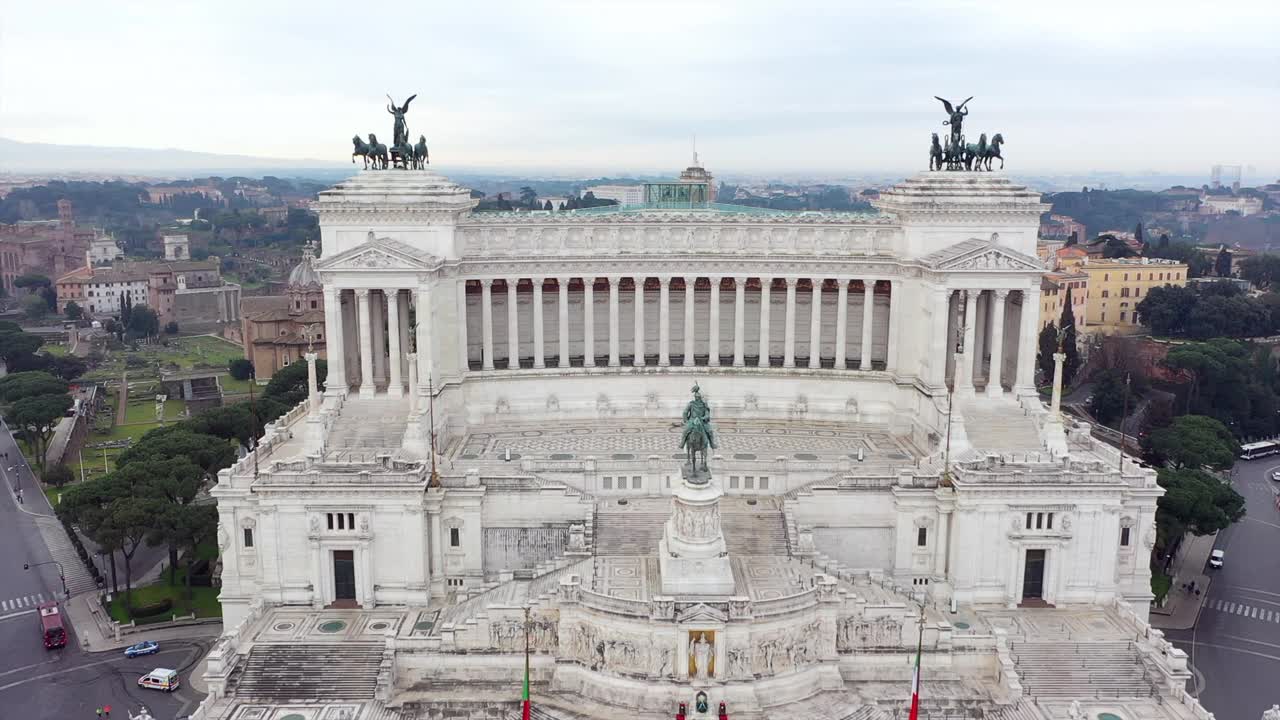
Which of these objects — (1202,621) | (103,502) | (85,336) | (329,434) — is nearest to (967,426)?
(1202,621)

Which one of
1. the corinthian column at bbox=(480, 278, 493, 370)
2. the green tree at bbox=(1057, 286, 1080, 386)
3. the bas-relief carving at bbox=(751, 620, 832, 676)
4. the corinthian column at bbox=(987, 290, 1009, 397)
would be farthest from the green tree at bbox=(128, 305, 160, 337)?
the bas-relief carving at bbox=(751, 620, 832, 676)

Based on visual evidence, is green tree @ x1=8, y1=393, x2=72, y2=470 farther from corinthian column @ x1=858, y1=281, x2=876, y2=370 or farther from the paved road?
the paved road

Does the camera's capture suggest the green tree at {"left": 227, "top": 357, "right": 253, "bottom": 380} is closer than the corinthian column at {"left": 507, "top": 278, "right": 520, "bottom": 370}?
No

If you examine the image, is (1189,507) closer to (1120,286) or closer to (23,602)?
(23,602)

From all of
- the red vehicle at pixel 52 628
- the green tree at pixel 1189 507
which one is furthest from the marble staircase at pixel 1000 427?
the red vehicle at pixel 52 628

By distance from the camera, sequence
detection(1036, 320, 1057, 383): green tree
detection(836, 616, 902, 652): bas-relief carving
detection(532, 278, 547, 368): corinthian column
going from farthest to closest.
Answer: detection(1036, 320, 1057, 383): green tree, detection(532, 278, 547, 368): corinthian column, detection(836, 616, 902, 652): bas-relief carving
